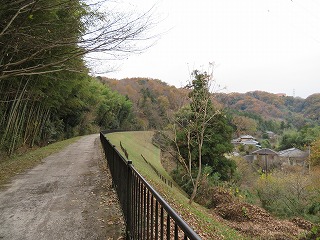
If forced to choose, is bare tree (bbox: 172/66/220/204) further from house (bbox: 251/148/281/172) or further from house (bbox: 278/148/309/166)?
house (bbox: 278/148/309/166)

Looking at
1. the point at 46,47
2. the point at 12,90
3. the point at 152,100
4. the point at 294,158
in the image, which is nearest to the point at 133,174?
the point at 46,47

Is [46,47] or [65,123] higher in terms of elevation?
[46,47]

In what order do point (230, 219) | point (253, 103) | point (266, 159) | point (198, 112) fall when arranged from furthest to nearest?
point (253, 103) → point (266, 159) → point (198, 112) → point (230, 219)

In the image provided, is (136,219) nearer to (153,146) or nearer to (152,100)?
(153,146)

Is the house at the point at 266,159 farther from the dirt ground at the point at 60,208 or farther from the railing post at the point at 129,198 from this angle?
the railing post at the point at 129,198

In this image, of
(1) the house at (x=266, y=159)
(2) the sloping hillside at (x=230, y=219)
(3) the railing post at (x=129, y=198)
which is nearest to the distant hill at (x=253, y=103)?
(1) the house at (x=266, y=159)

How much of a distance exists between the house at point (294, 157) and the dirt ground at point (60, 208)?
154 ft

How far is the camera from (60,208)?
5.48m

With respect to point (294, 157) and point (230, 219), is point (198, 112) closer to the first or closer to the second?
point (230, 219)

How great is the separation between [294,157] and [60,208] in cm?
5293

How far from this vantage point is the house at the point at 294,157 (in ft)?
159

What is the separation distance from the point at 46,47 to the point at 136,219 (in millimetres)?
5834

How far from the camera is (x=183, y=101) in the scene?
61.6ft

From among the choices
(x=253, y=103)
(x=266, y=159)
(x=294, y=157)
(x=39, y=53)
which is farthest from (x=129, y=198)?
(x=253, y=103)
